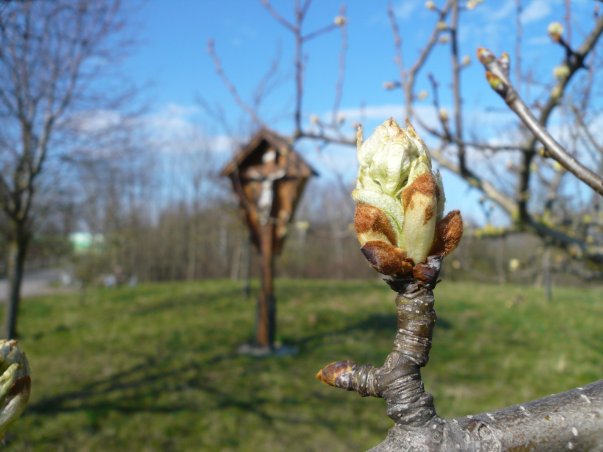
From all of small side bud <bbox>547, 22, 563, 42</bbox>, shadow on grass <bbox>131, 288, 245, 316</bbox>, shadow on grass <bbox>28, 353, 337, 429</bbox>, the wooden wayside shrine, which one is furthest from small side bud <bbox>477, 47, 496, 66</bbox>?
shadow on grass <bbox>131, 288, 245, 316</bbox>

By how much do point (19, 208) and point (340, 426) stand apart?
212 inches

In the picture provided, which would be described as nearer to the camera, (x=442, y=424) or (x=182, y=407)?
(x=442, y=424)

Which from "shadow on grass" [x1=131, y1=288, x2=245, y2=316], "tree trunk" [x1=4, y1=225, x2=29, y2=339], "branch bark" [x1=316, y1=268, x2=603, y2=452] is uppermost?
"branch bark" [x1=316, y1=268, x2=603, y2=452]

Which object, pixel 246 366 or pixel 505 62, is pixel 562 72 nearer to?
pixel 505 62

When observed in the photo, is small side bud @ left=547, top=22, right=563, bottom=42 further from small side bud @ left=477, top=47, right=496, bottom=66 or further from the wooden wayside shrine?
the wooden wayside shrine

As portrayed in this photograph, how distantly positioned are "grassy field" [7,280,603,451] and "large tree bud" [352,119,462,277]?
11.9 ft

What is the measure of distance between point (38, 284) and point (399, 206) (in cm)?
2310

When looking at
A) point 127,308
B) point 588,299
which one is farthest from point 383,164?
point 588,299

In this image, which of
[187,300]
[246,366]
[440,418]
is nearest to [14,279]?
[246,366]

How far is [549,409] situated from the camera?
1.98 ft

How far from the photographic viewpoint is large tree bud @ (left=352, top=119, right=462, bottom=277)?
0.56 m

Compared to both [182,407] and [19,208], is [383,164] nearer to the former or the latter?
[182,407]

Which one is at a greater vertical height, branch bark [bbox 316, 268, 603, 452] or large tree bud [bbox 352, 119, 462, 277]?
large tree bud [bbox 352, 119, 462, 277]

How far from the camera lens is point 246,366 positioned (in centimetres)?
725
